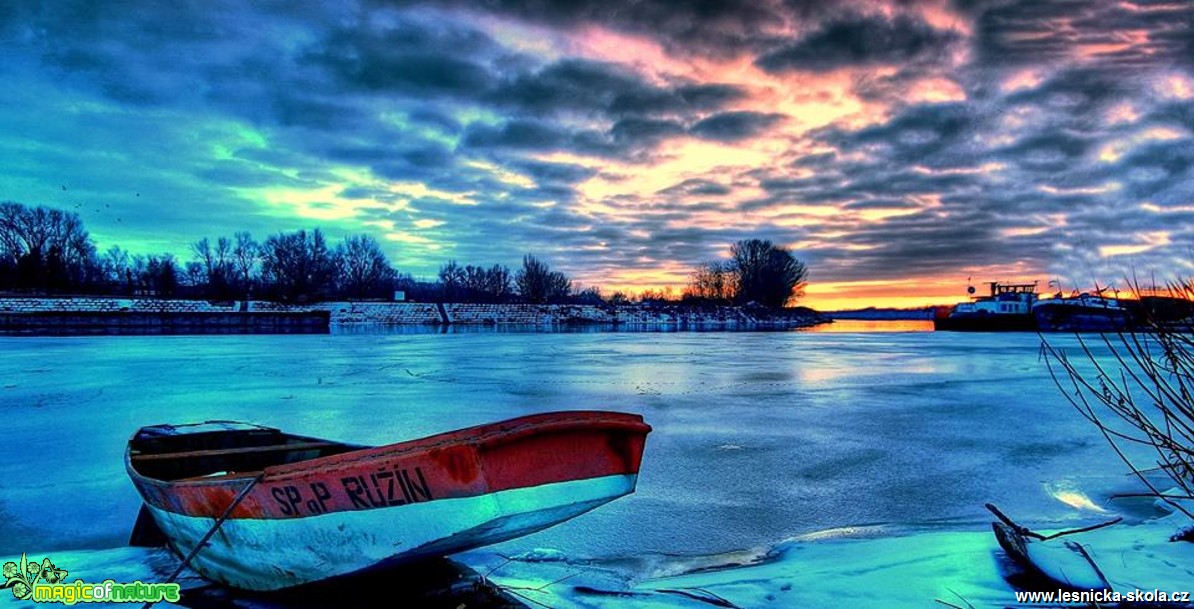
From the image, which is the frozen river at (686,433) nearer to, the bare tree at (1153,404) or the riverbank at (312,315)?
the bare tree at (1153,404)

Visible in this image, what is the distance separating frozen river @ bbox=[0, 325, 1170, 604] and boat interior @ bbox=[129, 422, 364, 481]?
22.7 inches

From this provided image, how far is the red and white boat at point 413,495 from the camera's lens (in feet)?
9.07

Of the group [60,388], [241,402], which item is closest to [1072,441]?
[241,402]

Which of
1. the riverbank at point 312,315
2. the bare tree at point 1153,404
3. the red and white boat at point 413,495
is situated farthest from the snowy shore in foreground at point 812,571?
the riverbank at point 312,315

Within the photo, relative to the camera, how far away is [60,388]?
12438 mm

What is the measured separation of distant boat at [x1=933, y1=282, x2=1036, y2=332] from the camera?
4950 centimetres

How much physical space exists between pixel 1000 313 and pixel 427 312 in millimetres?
57750

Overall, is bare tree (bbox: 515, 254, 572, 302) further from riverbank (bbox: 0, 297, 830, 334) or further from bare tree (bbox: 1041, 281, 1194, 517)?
bare tree (bbox: 1041, 281, 1194, 517)

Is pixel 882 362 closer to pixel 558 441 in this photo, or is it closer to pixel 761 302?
pixel 558 441

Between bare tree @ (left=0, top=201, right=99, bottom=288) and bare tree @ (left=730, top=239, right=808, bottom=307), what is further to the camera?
bare tree @ (left=730, top=239, right=808, bottom=307)

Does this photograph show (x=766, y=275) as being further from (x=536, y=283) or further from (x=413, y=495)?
(x=413, y=495)

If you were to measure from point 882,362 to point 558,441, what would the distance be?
1889 cm

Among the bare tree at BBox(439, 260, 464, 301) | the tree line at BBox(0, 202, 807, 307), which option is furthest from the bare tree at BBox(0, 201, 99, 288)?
the bare tree at BBox(439, 260, 464, 301)

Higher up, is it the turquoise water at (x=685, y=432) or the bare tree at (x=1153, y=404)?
the bare tree at (x=1153, y=404)
